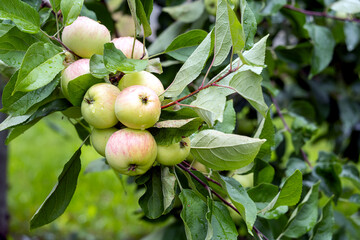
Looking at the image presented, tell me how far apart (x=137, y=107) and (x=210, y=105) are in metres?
0.09

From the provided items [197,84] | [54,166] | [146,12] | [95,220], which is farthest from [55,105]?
[54,166]

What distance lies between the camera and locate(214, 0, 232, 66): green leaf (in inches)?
20.7

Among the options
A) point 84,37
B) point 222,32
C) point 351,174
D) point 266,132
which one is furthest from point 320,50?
point 84,37

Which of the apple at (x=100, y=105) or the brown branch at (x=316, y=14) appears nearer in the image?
the apple at (x=100, y=105)

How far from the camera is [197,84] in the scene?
2.96 ft

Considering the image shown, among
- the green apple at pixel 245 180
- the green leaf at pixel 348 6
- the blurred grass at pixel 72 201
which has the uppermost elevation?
the green leaf at pixel 348 6

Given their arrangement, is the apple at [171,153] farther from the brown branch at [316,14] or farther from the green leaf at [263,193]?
the brown branch at [316,14]

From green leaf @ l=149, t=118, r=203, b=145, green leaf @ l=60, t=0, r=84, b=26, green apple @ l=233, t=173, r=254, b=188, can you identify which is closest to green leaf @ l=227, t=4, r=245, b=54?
green leaf @ l=149, t=118, r=203, b=145

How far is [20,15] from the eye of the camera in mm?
552

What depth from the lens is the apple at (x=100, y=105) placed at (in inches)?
20.5

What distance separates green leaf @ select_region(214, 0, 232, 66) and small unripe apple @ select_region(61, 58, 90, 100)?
0.58 feet

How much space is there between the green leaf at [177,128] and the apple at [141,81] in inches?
2.0

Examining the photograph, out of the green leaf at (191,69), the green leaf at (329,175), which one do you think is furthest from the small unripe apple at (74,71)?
the green leaf at (329,175)

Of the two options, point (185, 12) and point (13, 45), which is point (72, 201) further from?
point (13, 45)
